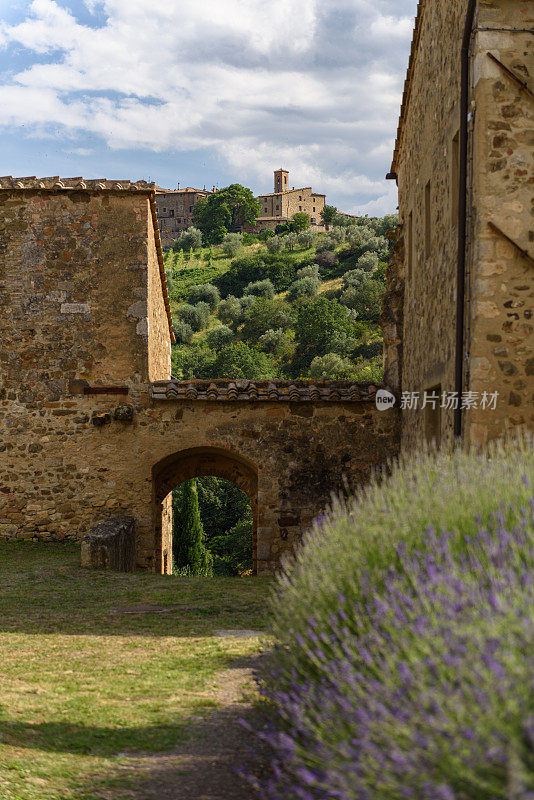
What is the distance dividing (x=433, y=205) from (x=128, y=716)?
6.18m

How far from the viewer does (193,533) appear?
64.3ft

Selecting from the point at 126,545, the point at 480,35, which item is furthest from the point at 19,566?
the point at 480,35

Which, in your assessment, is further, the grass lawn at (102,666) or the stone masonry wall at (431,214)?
the stone masonry wall at (431,214)

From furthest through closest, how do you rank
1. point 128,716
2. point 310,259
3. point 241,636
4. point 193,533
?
point 310,259 → point 193,533 → point 241,636 → point 128,716

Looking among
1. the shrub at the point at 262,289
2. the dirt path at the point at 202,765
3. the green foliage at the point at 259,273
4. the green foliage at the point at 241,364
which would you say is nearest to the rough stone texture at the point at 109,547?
the dirt path at the point at 202,765

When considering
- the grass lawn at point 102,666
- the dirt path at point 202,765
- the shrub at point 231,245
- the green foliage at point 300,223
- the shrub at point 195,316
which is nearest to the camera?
Result: the dirt path at point 202,765

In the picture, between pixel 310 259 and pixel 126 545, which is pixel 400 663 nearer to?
pixel 126 545

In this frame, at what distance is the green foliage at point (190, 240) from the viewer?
67.8 metres

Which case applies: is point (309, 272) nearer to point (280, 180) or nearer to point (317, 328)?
point (317, 328)

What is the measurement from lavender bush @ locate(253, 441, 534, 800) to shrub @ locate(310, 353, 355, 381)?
33.4m

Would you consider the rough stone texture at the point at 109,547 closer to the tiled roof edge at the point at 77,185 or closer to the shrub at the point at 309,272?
the tiled roof edge at the point at 77,185

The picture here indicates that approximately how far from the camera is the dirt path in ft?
9.23

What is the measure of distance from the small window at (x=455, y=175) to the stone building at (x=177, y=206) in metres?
74.3

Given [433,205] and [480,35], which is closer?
[480,35]
